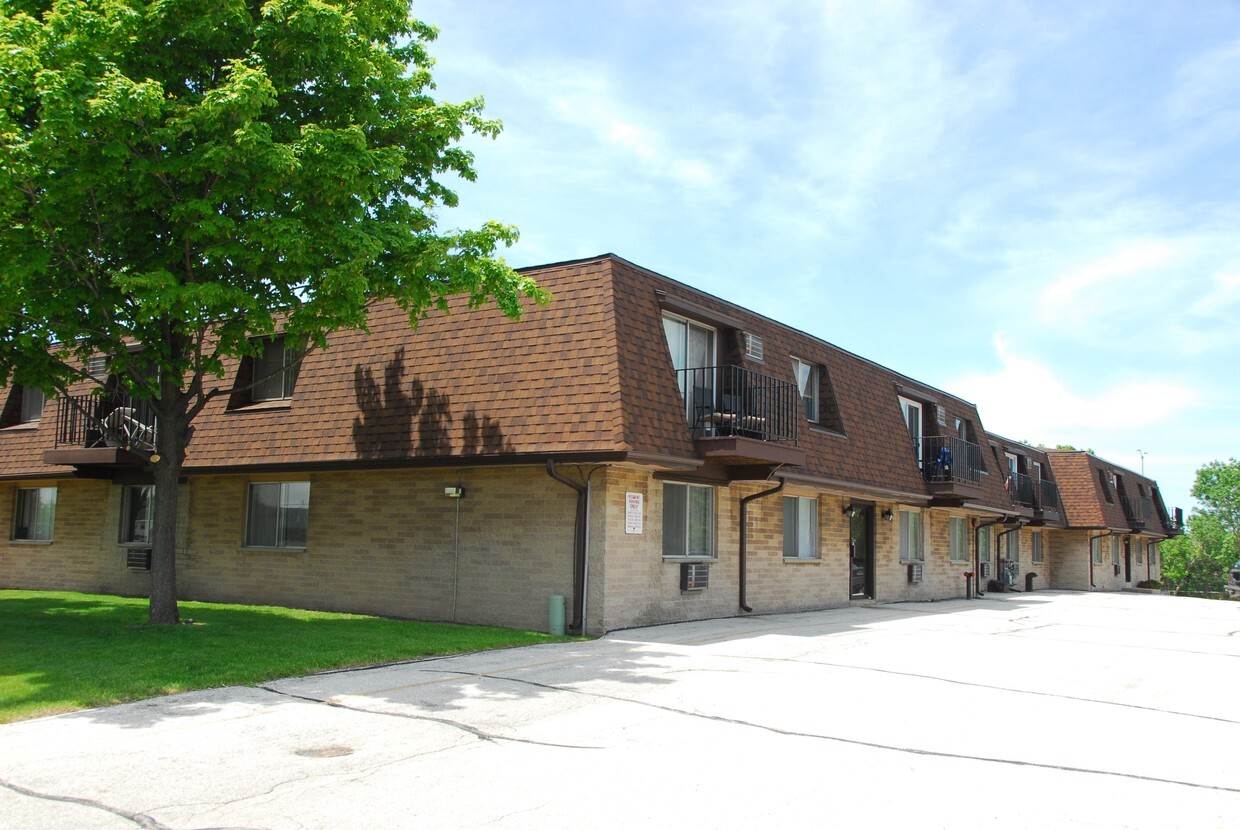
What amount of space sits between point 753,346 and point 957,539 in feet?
46.4

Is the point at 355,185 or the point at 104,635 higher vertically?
the point at 355,185

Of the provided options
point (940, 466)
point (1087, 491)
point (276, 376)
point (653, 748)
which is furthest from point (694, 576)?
point (1087, 491)

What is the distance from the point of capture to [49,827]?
5.28 metres

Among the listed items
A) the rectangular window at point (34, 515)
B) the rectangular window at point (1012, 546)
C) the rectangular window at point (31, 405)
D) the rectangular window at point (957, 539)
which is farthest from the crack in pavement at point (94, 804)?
the rectangular window at point (1012, 546)

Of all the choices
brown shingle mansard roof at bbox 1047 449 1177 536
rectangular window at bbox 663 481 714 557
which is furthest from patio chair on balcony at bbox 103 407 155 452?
brown shingle mansard roof at bbox 1047 449 1177 536

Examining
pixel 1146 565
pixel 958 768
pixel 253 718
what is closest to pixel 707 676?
pixel 958 768

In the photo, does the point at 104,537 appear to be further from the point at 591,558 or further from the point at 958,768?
the point at 958,768

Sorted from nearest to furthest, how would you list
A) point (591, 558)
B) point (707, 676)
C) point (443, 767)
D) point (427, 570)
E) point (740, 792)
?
point (740, 792) < point (443, 767) < point (707, 676) < point (591, 558) < point (427, 570)

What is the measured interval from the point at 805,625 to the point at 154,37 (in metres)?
12.5

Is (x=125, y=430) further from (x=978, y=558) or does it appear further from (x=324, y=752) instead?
(x=978, y=558)

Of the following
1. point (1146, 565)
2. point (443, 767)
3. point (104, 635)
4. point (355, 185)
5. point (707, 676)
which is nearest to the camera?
point (443, 767)

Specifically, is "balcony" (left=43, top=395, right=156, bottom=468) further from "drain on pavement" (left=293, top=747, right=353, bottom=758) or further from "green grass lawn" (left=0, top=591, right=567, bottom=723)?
"drain on pavement" (left=293, top=747, right=353, bottom=758)

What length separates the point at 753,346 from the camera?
17594 mm

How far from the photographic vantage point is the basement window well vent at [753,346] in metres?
17.4
